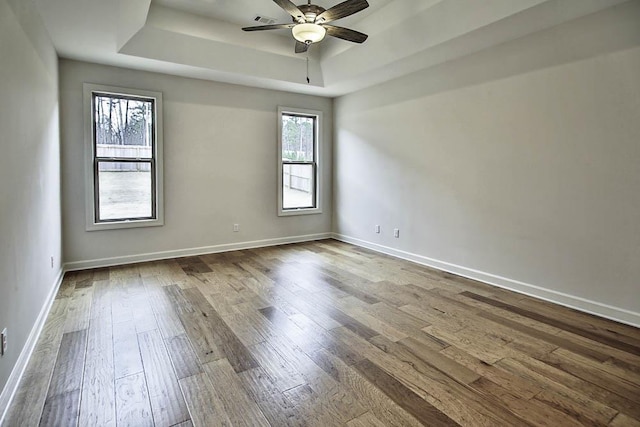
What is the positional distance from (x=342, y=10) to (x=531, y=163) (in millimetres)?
2368

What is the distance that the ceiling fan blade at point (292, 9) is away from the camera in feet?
9.54

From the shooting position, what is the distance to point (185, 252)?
521 centimetres

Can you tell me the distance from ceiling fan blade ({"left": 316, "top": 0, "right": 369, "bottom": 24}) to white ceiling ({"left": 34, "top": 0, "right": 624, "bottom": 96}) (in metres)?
1.05

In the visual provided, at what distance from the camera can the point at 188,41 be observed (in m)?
4.36

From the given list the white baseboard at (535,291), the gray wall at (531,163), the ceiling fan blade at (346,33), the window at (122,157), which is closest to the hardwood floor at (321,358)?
the white baseboard at (535,291)

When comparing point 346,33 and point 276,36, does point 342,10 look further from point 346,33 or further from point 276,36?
point 276,36

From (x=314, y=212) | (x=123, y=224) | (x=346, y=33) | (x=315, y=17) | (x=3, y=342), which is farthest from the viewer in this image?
(x=314, y=212)

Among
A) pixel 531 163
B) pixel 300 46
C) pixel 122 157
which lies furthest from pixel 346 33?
pixel 122 157

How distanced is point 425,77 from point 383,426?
4.18 metres

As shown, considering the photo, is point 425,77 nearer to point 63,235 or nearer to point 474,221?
point 474,221

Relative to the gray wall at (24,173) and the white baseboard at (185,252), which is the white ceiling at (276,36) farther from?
the white baseboard at (185,252)

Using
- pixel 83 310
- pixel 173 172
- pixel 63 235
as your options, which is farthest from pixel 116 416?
pixel 173 172

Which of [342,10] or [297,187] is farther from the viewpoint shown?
[297,187]

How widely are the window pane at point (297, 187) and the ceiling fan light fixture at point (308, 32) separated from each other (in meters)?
2.93
